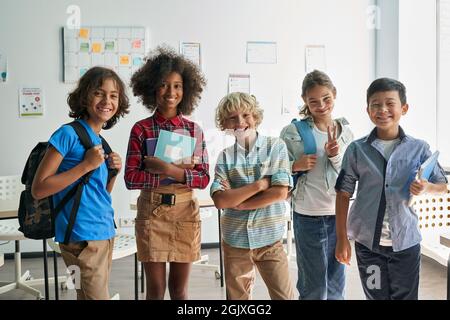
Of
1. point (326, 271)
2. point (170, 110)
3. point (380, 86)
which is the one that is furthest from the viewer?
point (326, 271)

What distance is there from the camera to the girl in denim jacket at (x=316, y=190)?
4.20 feet

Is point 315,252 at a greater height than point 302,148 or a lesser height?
lesser

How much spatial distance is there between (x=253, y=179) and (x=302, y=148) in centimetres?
21

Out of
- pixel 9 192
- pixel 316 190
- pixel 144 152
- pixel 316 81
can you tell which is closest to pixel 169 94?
pixel 144 152

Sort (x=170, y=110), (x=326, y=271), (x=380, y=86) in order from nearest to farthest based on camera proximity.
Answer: (x=380, y=86)
(x=170, y=110)
(x=326, y=271)

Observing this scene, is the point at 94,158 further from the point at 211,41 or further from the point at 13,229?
the point at 13,229

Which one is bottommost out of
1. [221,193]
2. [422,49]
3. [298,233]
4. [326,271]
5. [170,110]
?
[326,271]

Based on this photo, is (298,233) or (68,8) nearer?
(68,8)

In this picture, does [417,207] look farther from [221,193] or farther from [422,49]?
[221,193]

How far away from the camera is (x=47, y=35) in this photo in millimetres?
1174

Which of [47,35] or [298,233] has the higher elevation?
[47,35]

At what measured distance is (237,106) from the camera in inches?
46.1

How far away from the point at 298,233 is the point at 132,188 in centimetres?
54

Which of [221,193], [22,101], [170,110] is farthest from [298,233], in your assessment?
[22,101]
